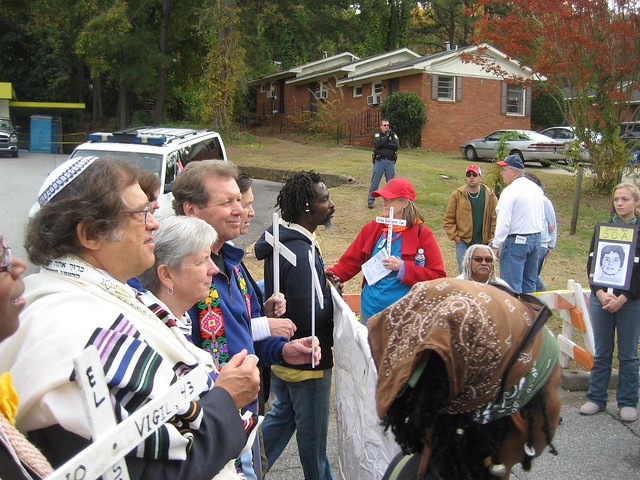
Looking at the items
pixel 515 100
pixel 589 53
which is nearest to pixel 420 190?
pixel 589 53

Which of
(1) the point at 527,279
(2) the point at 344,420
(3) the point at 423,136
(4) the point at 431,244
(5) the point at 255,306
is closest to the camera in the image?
(5) the point at 255,306

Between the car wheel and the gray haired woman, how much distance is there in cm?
2458

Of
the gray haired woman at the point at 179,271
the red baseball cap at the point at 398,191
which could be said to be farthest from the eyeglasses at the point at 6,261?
the red baseball cap at the point at 398,191

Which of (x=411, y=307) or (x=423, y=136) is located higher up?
(x=423, y=136)

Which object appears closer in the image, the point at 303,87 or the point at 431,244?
the point at 431,244

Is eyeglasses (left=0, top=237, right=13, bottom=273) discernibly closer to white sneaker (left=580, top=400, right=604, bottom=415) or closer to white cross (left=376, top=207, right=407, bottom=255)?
white cross (left=376, top=207, right=407, bottom=255)

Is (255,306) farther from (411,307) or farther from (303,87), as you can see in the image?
(303,87)

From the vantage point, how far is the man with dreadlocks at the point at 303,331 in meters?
3.65

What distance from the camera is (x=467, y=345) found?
1.48 meters

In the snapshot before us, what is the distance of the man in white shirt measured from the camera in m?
7.36

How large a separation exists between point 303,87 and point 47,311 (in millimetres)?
38832

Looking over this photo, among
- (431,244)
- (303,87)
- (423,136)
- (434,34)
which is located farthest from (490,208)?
(434,34)

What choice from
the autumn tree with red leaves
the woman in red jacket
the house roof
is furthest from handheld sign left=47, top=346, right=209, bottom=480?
the house roof

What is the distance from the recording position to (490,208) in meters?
8.28
